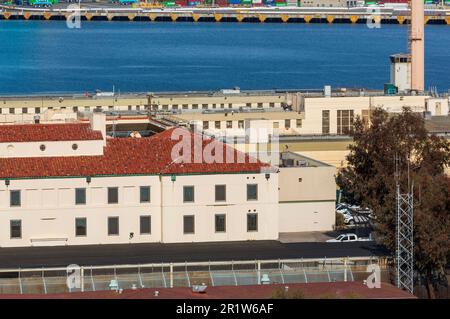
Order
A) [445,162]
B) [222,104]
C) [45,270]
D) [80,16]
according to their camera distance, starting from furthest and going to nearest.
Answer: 1. [80,16]
2. [222,104]
3. [445,162]
4. [45,270]

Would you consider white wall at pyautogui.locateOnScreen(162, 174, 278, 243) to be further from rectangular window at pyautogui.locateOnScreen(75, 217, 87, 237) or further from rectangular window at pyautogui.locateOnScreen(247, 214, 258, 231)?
rectangular window at pyautogui.locateOnScreen(75, 217, 87, 237)

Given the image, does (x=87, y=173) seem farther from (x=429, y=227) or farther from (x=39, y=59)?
(x=39, y=59)

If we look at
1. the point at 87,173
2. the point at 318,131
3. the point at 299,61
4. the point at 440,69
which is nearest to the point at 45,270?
the point at 87,173

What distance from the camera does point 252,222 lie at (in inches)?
901

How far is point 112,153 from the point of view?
2325 cm

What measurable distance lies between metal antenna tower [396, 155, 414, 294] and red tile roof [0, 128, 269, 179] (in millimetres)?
4140

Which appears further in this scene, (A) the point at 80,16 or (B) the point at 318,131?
(A) the point at 80,16

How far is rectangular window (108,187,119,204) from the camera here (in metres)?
22.5

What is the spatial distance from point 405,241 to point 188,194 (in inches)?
176

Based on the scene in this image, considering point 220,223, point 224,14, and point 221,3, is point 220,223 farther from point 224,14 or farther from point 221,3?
point 221,3

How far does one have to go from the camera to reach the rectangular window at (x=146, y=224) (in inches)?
890

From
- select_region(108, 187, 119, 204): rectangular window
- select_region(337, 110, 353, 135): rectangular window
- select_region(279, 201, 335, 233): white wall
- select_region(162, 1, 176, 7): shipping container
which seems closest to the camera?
select_region(108, 187, 119, 204): rectangular window

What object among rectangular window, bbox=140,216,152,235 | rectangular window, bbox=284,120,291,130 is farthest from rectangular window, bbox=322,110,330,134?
rectangular window, bbox=140,216,152,235
